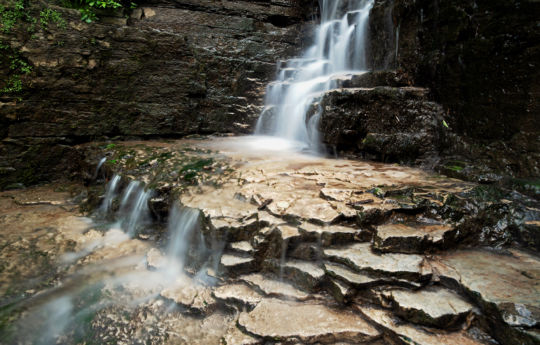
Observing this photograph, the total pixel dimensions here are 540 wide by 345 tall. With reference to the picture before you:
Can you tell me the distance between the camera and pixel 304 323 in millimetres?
2217

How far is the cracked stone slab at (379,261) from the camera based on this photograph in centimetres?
229

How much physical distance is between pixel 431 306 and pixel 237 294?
1589 mm

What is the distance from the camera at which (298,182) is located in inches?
142

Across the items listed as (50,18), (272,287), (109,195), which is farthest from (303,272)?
(50,18)

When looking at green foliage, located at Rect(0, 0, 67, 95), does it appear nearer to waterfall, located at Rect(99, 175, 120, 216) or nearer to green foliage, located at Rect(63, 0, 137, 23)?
green foliage, located at Rect(63, 0, 137, 23)

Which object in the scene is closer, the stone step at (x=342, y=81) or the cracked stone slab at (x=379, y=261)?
the cracked stone slab at (x=379, y=261)

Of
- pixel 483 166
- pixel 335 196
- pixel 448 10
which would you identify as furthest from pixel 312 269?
pixel 448 10

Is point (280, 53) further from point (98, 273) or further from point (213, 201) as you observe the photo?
point (98, 273)

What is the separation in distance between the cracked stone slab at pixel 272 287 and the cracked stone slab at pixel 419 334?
2.12 feet

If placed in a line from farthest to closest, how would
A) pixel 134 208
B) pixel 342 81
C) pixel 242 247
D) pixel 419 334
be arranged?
pixel 342 81 → pixel 134 208 → pixel 242 247 → pixel 419 334

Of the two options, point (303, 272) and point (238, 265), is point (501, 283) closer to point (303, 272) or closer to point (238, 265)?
point (303, 272)

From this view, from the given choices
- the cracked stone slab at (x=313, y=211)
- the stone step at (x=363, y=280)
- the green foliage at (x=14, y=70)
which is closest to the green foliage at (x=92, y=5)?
the green foliage at (x=14, y=70)

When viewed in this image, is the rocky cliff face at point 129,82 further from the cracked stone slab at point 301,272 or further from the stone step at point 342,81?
the cracked stone slab at point 301,272

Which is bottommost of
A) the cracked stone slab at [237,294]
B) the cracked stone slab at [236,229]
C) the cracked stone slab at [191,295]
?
the cracked stone slab at [191,295]
